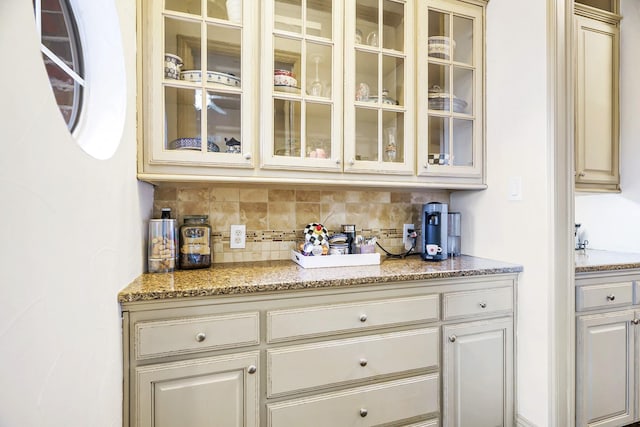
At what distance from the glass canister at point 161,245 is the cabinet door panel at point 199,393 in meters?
0.44

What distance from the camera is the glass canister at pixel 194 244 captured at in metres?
1.47

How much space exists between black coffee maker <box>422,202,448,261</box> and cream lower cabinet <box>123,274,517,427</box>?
279mm

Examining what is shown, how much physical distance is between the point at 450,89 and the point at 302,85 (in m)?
0.86

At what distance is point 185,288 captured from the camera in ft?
3.74

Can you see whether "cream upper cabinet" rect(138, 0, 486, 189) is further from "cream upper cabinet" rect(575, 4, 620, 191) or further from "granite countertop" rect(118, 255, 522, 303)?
"cream upper cabinet" rect(575, 4, 620, 191)

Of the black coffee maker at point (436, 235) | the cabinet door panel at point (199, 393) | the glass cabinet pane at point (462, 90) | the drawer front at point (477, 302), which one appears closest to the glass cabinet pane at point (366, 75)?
the glass cabinet pane at point (462, 90)

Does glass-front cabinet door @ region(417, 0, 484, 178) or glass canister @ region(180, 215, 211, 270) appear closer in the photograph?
glass canister @ region(180, 215, 211, 270)

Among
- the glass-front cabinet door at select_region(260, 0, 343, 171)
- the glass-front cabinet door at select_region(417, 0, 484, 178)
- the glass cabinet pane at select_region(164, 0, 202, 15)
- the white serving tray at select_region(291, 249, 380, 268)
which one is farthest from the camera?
the glass-front cabinet door at select_region(417, 0, 484, 178)

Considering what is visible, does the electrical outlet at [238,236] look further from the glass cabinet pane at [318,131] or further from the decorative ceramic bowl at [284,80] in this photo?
the decorative ceramic bowl at [284,80]

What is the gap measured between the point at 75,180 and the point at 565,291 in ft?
6.32

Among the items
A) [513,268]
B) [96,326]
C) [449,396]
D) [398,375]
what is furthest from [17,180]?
[513,268]

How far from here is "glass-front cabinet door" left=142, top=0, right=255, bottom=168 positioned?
4.31 ft

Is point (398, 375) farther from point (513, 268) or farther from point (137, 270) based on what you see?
point (137, 270)

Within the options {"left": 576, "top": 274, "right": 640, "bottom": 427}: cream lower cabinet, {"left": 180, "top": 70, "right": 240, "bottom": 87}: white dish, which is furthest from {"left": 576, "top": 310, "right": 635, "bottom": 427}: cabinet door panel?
{"left": 180, "top": 70, "right": 240, "bottom": 87}: white dish
